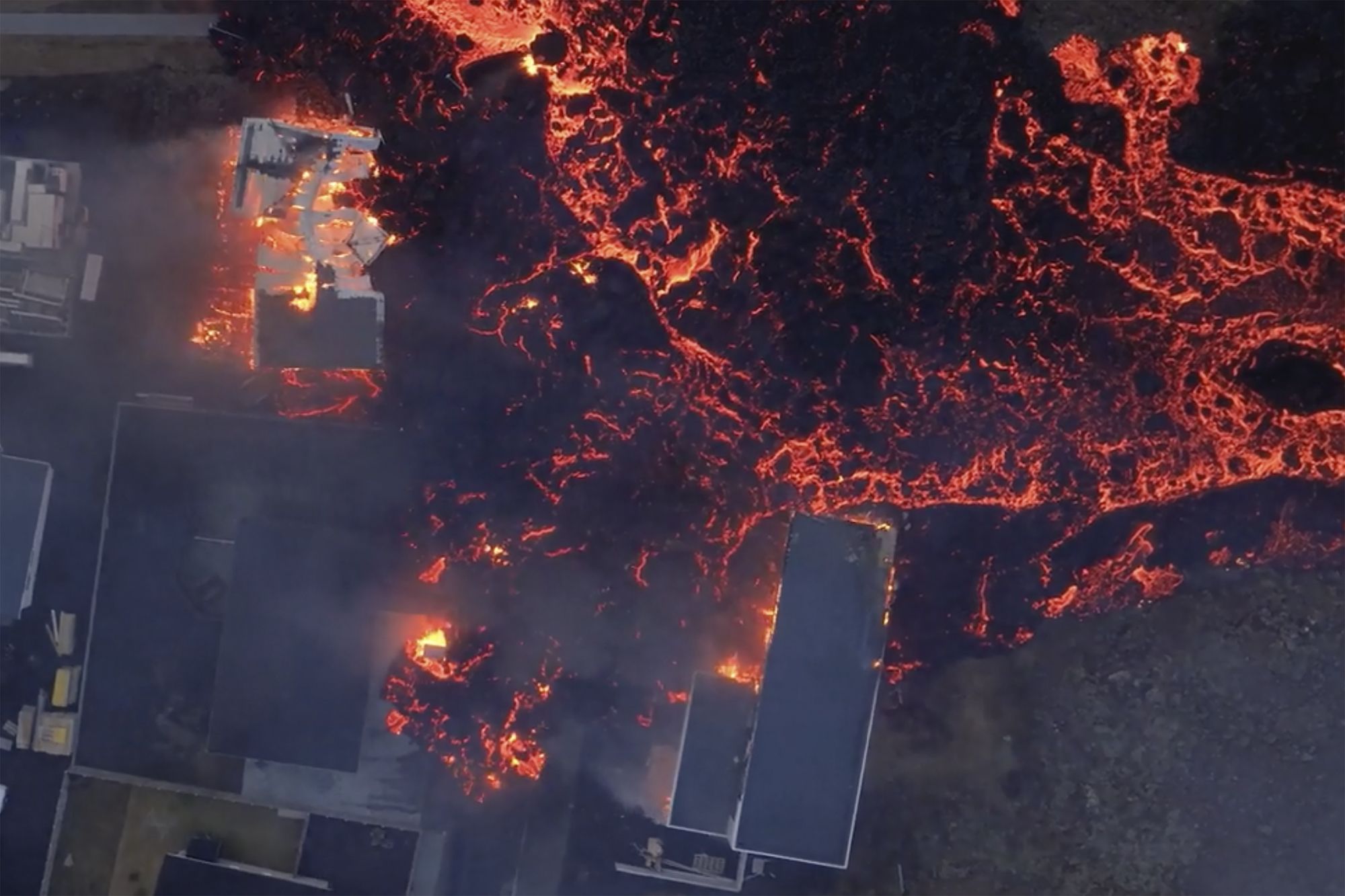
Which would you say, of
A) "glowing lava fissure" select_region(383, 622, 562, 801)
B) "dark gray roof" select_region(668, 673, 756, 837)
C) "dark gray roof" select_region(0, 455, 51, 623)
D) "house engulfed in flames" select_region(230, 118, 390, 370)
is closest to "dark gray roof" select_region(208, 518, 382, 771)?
"glowing lava fissure" select_region(383, 622, 562, 801)

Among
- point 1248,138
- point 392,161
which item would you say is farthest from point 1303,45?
point 392,161

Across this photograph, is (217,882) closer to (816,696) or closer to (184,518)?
(184,518)

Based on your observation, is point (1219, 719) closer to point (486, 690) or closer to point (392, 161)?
point (486, 690)

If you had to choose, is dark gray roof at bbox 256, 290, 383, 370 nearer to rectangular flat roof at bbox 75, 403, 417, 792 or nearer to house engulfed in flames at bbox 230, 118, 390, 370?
house engulfed in flames at bbox 230, 118, 390, 370

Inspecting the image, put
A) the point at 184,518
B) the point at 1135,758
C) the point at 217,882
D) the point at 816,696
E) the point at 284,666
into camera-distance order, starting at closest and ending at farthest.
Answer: the point at 816,696
the point at 284,666
the point at 217,882
the point at 1135,758
the point at 184,518

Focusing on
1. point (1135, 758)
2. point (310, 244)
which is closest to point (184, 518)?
point (310, 244)

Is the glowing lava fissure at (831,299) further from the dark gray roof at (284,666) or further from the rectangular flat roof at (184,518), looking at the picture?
the dark gray roof at (284,666)

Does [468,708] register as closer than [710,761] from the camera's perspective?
No
